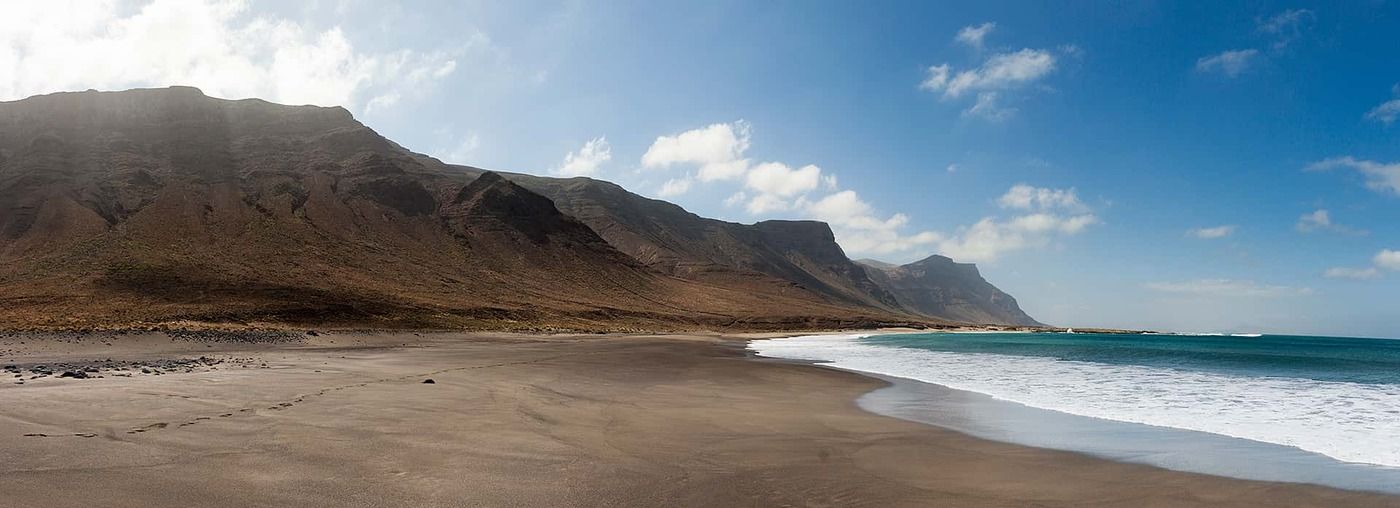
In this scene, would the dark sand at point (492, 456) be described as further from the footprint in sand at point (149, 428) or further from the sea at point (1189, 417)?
the sea at point (1189, 417)

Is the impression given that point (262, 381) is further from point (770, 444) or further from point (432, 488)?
point (770, 444)

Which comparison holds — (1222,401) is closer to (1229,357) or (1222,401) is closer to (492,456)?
(492,456)

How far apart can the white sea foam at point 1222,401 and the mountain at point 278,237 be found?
47.1 metres

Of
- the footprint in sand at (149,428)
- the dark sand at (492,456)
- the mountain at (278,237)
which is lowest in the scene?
the dark sand at (492,456)

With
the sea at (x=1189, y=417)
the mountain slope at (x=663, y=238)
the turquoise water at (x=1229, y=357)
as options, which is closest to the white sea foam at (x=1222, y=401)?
the sea at (x=1189, y=417)

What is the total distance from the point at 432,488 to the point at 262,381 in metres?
10.1

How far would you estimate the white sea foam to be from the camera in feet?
37.4

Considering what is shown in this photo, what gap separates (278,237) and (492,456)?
8491 cm

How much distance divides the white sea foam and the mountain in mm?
47071

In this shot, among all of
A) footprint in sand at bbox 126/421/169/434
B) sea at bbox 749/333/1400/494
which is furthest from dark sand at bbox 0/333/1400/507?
sea at bbox 749/333/1400/494

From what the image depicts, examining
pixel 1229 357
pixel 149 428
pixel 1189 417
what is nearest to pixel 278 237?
pixel 149 428

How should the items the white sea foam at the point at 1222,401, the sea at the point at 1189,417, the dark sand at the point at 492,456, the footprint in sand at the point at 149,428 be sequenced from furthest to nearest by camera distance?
the white sea foam at the point at 1222,401, the sea at the point at 1189,417, the footprint in sand at the point at 149,428, the dark sand at the point at 492,456

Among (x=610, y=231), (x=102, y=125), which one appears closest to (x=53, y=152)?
(x=102, y=125)

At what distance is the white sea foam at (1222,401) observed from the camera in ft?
37.4
